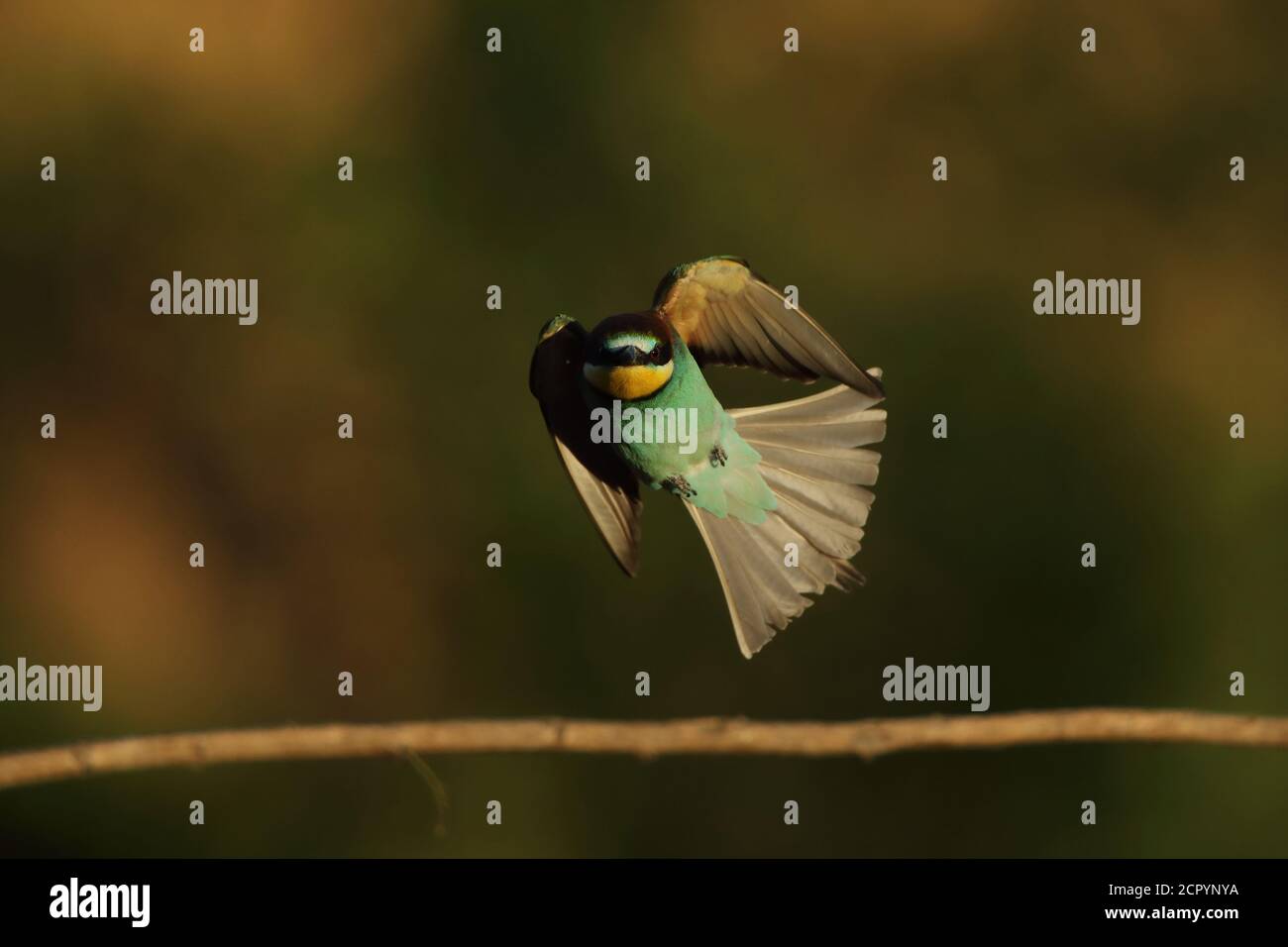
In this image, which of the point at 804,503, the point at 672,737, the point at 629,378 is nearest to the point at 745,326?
the point at 629,378

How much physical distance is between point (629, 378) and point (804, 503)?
44 cm

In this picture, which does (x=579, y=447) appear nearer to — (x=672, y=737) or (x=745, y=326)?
(x=745, y=326)

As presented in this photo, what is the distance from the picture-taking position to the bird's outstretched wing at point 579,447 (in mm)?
2553

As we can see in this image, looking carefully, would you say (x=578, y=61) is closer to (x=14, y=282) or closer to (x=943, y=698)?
(x=14, y=282)

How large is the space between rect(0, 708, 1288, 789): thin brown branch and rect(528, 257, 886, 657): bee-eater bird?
32.3 inches

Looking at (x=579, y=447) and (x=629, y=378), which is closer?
(x=629, y=378)

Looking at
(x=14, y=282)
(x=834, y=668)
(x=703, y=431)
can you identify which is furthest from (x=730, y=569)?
(x=14, y=282)

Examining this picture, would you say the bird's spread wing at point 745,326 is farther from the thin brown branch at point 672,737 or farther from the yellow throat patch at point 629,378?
the thin brown branch at point 672,737

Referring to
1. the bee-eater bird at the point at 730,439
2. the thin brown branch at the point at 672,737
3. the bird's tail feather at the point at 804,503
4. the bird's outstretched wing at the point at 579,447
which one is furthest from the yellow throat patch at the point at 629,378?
the thin brown branch at the point at 672,737

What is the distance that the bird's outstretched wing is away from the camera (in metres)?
2.55

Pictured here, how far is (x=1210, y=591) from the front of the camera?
14.3 feet

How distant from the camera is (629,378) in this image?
7.87 ft

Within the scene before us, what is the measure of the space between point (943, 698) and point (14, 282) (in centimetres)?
328

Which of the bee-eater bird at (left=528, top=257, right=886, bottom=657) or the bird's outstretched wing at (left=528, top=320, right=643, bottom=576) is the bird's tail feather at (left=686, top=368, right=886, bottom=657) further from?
the bird's outstretched wing at (left=528, top=320, right=643, bottom=576)
